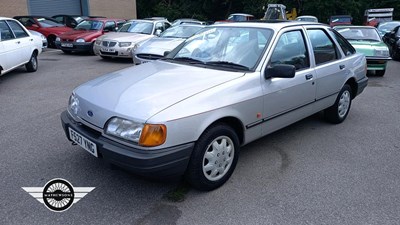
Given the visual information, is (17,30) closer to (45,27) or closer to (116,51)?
(116,51)

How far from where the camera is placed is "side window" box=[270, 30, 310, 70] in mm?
3816

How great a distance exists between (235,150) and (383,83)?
712cm

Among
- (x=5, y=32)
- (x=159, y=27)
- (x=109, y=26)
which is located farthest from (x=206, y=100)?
(x=109, y=26)

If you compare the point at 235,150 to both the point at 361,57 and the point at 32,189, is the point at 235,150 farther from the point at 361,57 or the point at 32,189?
the point at 361,57

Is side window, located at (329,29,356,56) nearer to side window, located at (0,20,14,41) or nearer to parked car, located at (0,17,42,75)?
parked car, located at (0,17,42,75)

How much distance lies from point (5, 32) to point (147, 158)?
6827 millimetres

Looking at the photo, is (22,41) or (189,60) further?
(22,41)

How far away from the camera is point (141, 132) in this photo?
8.86 ft

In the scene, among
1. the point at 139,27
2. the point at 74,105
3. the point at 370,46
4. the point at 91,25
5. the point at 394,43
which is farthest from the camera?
the point at 91,25

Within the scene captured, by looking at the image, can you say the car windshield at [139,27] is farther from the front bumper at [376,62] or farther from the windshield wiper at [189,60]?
the windshield wiper at [189,60]

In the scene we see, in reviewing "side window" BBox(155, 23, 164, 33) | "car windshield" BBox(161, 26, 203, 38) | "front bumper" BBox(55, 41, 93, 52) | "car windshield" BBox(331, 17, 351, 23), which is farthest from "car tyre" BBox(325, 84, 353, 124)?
"car windshield" BBox(331, 17, 351, 23)

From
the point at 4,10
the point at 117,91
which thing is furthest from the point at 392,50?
the point at 4,10

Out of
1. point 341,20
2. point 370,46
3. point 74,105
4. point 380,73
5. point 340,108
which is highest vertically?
point 74,105

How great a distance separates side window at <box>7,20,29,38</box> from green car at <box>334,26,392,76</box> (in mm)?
9040
